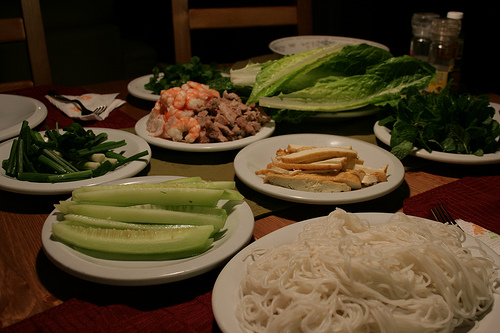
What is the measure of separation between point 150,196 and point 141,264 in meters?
0.22

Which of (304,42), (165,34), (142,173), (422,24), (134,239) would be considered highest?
(422,24)

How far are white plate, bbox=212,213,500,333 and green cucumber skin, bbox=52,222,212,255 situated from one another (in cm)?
14

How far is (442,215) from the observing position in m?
1.32

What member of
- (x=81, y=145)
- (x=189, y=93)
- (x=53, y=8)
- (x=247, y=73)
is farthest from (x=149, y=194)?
(x=53, y=8)

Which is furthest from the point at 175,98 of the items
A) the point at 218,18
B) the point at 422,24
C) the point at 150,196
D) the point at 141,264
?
the point at 422,24

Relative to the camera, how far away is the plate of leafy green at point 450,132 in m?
1.69

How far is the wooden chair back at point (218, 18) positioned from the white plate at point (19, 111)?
1.45m

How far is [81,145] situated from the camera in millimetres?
1649

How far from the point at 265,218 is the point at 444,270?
0.61m

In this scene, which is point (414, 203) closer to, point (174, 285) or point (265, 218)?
point (265, 218)

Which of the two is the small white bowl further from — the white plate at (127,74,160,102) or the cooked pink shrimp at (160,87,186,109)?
the cooked pink shrimp at (160,87,186,109)

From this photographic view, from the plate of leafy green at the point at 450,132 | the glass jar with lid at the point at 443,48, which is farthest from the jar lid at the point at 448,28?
the plate of leafy green at the point at 450,132

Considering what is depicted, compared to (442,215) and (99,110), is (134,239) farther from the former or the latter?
(99,110)

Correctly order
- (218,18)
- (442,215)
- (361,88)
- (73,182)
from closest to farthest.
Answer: (442,215), (73,182), (361,88), (218,18)
